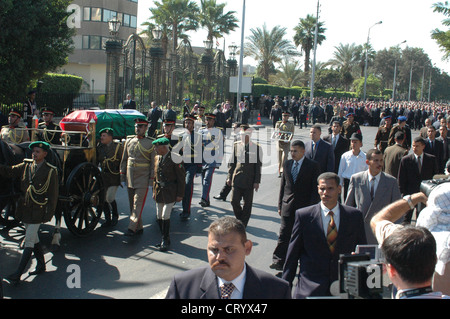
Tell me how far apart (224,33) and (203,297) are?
4913 cm

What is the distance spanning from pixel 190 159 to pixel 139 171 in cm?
153

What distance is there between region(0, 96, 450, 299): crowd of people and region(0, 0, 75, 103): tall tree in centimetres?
692

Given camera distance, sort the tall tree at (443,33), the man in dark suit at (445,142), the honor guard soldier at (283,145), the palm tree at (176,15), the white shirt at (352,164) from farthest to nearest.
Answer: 1. the palm tree at (176,15)
2. the tall tree at (443,33)
3. the honor guard soldier at (283,145)
4. the man in dark suit at (445,142)
5. the white shirt at (352,164)

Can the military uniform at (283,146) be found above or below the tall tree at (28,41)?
below

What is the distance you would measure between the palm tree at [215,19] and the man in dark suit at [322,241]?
46240 mm

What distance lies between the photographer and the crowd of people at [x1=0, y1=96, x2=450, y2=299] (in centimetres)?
279

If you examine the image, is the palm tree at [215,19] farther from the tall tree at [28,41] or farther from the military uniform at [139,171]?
the military uniform at [139,171]

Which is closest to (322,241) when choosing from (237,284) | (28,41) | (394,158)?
(237,284)

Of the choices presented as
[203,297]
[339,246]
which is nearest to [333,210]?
[339,246]

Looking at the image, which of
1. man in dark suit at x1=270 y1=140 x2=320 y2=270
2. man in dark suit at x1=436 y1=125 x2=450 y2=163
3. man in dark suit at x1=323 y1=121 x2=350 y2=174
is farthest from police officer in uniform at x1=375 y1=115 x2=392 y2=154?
man in dark suit at x1=270 y1=140 x2=320 y2=270

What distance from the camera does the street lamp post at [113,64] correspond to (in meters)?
22.3

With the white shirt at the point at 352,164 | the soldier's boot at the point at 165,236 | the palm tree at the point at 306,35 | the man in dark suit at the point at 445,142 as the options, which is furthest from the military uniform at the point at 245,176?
the palm tree at the point at 306,35

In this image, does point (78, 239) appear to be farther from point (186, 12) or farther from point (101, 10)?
point (101, 10)

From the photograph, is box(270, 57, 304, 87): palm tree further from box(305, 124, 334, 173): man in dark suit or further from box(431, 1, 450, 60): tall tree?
box(305, 124, 334, 173): man in dark suit
